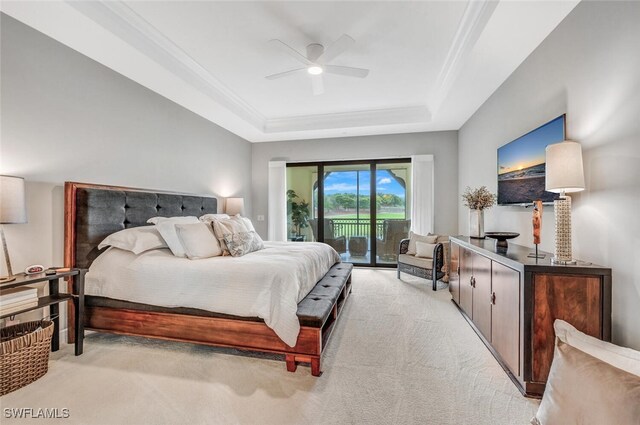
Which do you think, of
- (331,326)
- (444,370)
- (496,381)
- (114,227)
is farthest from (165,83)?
(496,381)

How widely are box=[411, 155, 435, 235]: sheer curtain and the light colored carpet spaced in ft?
8.96

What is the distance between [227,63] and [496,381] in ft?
12.8

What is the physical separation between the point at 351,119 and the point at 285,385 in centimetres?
416

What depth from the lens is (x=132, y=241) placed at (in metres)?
2.60

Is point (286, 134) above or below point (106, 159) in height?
above

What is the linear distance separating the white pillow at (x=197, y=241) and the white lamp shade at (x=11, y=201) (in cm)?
107

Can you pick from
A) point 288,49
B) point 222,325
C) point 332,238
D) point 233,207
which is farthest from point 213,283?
point 332,238

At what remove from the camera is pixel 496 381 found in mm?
1967

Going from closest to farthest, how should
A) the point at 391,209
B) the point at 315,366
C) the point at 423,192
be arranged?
the point at 315,366 < the point at 423,192 < the point at 391,209

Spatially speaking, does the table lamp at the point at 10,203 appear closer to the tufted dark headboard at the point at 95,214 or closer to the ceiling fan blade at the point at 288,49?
the tufted dark headboard at the point at 95,214

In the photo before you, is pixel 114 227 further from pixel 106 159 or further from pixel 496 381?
pixel 496 381

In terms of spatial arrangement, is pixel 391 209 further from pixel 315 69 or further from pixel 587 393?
pixel 587 393

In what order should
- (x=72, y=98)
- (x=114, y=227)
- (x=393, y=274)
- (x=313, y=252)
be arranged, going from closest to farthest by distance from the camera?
(x=72, y=98)
(x=114, y=227)
(x=313, y=252)
(x=393, y=274)

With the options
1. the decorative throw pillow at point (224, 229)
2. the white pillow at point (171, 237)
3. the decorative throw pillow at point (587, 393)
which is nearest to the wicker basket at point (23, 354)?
the white pillow at point (171, 237)
